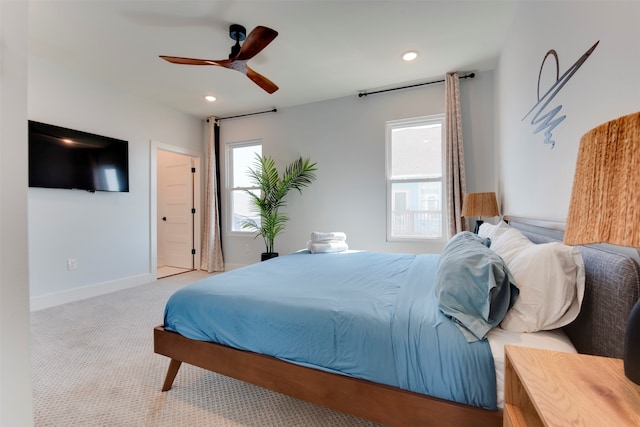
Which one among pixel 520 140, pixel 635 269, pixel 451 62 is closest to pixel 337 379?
pixel 635 269

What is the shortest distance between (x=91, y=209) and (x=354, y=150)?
352 cm

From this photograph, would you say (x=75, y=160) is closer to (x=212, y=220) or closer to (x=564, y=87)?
(x=212, y=220)

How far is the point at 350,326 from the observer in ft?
3.76

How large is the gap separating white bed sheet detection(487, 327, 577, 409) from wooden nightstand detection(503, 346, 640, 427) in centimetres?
19

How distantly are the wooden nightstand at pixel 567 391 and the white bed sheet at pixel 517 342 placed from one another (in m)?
0.19

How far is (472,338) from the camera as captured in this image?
966mm

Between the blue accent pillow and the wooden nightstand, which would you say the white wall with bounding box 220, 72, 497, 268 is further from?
the wooden nightstand

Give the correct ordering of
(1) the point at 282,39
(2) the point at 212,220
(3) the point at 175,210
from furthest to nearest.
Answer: (3) the point at 175,210, (2) the point at 212,220, (1) the point at 282,39

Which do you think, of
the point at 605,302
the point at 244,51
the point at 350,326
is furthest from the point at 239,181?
the point at 605,302

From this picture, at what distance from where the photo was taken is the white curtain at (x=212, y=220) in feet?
15.0

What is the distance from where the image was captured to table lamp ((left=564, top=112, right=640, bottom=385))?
0.37 m

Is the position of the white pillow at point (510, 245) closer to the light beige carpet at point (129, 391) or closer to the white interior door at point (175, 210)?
the light beige carpet at point (129, 391)

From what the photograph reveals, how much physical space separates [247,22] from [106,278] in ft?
11.6

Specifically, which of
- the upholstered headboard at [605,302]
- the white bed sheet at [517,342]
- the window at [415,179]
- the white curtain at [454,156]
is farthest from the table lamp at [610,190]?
the window at [415,179]
